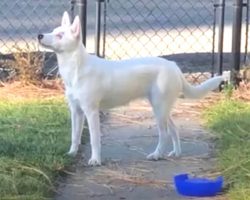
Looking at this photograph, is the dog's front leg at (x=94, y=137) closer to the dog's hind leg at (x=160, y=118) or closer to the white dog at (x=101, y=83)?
the white dog at (x=101, y=83)

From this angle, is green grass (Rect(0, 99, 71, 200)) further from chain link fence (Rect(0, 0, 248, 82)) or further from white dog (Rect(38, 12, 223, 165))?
chain link fence (Rect(0, 0, 248, 82))

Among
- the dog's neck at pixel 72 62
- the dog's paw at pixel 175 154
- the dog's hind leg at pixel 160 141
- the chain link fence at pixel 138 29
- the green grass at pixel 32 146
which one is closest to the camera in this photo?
the green grass at pixel 32 146

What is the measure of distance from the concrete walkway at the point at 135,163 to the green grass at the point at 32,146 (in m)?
0.15

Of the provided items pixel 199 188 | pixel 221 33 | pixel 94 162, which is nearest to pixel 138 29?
pixel 221 33

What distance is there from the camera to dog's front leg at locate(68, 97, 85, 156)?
23.9 feet

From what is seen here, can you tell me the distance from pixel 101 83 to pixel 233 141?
3.69 ft

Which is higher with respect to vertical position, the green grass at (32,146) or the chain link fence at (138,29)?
the chain link fence at (138,29)

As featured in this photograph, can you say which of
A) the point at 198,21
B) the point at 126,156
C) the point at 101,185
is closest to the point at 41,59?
the point at 126,156

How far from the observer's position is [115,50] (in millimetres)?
11945

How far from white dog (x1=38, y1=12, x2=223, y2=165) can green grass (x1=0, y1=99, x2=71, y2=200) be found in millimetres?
296

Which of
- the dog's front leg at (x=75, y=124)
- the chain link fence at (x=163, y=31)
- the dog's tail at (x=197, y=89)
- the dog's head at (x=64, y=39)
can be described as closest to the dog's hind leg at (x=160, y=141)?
the dog's tail at (x=197, y=89)

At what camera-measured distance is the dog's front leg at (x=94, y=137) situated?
23.1ft

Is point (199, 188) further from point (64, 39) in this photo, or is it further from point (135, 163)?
point (64, 39)

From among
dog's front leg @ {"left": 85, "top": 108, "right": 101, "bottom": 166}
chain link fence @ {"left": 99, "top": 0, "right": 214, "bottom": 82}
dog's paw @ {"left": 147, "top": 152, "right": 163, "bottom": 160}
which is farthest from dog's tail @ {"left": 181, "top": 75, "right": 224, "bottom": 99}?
chain link fence @ {"left": 99, "top": 0, "right": 214, "bottom": 82}
